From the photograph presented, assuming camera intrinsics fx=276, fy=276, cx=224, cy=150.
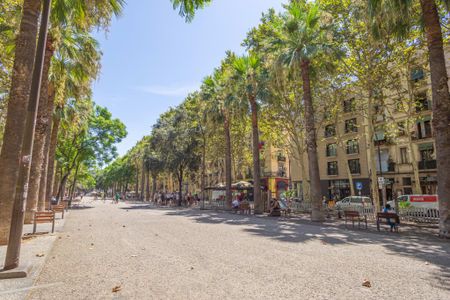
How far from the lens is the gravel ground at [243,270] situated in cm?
460

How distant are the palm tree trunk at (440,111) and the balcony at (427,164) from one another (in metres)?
24.7

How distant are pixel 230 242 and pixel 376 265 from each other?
4406 millimetres

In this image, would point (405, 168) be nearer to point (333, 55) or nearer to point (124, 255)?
point (333, 55)

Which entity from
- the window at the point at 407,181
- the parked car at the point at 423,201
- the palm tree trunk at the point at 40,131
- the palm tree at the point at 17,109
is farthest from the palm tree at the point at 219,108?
the window at the point at 407,181

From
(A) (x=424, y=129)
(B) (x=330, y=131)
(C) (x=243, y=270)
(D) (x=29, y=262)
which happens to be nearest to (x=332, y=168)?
(B) (x=330, y=131)

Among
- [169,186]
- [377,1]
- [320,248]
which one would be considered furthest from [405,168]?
[169,186]

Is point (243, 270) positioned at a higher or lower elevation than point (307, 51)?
lower

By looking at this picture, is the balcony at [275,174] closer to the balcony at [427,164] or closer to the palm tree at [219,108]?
the balcony at [427,164]

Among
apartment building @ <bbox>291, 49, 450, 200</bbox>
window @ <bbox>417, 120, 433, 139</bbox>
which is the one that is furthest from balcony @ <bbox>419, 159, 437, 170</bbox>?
window @ <bbox>417, 120, 433, 139</bbox>

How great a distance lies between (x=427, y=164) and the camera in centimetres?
3164

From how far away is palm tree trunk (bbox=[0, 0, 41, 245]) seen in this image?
7578mm

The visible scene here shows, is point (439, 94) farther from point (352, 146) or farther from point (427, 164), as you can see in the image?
point (352, 146)

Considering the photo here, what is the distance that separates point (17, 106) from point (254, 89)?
1754 centimetres

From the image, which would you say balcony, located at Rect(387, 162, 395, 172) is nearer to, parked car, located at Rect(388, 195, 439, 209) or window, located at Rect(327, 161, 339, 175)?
window, located at Rect(327, 161, 339, 175)
